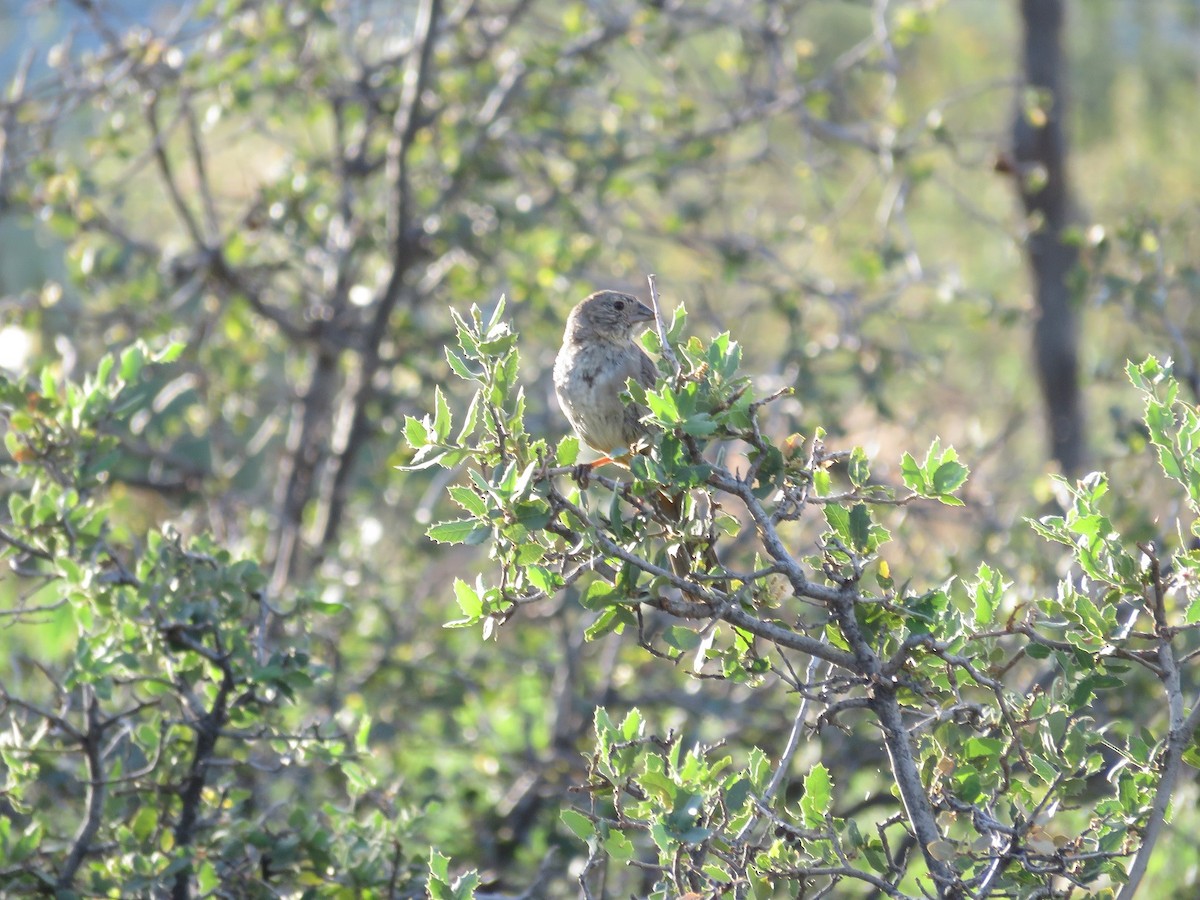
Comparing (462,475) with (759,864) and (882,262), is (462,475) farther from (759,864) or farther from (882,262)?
(759,864)

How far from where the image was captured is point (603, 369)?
4344 millimetres

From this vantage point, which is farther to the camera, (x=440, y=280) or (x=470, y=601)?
(x=440, y=280)

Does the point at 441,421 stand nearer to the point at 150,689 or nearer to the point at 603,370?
the point at 150,689

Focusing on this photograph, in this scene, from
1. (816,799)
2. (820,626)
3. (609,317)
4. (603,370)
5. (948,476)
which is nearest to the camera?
(948,476)

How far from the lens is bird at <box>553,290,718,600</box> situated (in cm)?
425

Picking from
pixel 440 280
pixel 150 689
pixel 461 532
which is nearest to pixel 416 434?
pixel 461 532

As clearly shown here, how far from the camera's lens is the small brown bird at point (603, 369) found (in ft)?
13.9

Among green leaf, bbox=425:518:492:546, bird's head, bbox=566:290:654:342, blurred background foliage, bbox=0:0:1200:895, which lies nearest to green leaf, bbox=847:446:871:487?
green leaf, bbox=425:518:492:546

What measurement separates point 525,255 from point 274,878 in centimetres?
343

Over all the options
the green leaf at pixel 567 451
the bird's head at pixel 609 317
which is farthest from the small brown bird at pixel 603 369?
the green leaf at pixel 567 451

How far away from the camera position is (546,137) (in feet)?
18.9

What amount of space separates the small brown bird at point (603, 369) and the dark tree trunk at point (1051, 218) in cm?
389

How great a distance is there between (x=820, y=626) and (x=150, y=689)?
1742 mm

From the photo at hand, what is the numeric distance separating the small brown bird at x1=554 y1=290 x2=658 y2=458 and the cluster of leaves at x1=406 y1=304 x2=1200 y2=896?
1.60m
